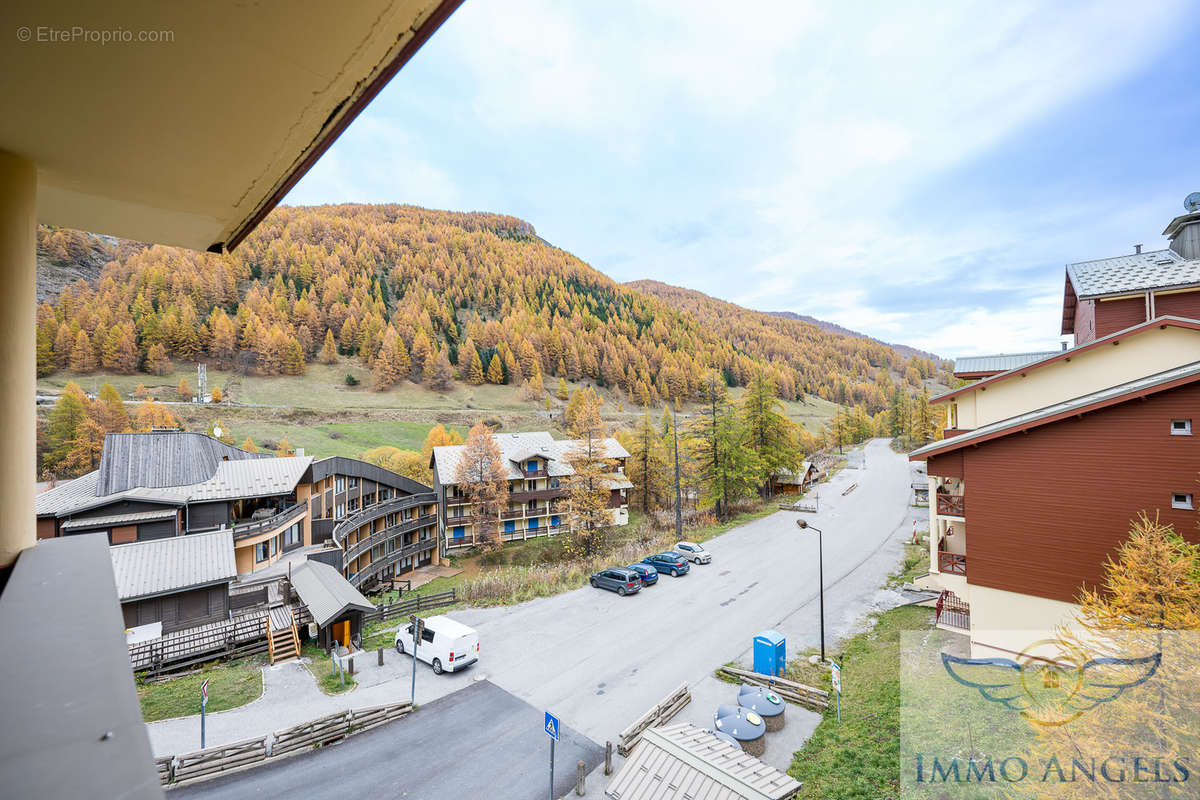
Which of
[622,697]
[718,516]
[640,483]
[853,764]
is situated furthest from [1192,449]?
[640,483]

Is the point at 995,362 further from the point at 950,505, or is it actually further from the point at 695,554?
the point at 695,554

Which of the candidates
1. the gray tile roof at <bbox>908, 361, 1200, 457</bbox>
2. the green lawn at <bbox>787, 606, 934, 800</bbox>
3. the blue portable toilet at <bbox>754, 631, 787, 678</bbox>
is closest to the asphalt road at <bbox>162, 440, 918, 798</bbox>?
the blue portable toilet at <bbox>754, 631, 787, 678</bbox>

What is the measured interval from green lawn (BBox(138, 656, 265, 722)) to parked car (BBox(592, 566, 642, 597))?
43.4 ft

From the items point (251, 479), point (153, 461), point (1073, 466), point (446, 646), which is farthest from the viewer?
point (251, 479)

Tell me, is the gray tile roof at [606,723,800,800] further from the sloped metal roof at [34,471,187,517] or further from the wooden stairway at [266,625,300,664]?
the sloped metal roof at [34,471,187,517]

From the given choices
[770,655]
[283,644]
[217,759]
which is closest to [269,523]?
[283,644]

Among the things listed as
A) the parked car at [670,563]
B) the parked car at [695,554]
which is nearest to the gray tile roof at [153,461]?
the parked car at [670,563]

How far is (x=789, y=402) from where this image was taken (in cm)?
11756

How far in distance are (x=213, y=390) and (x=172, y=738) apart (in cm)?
7437

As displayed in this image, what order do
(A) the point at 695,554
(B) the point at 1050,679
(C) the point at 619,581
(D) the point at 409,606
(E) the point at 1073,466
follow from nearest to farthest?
(B) the point at 1050,679 → (E) the point at 1073,466 → (D) the point at 409,606 → (C) the point at 619,581 → (A) the point at 695,554

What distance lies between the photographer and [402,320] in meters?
112

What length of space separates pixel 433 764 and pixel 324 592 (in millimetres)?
9444

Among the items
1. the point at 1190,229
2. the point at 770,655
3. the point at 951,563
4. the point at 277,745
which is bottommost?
the point at 277,745

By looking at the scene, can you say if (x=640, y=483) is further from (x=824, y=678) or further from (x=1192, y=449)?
(x=1192, y=449)
